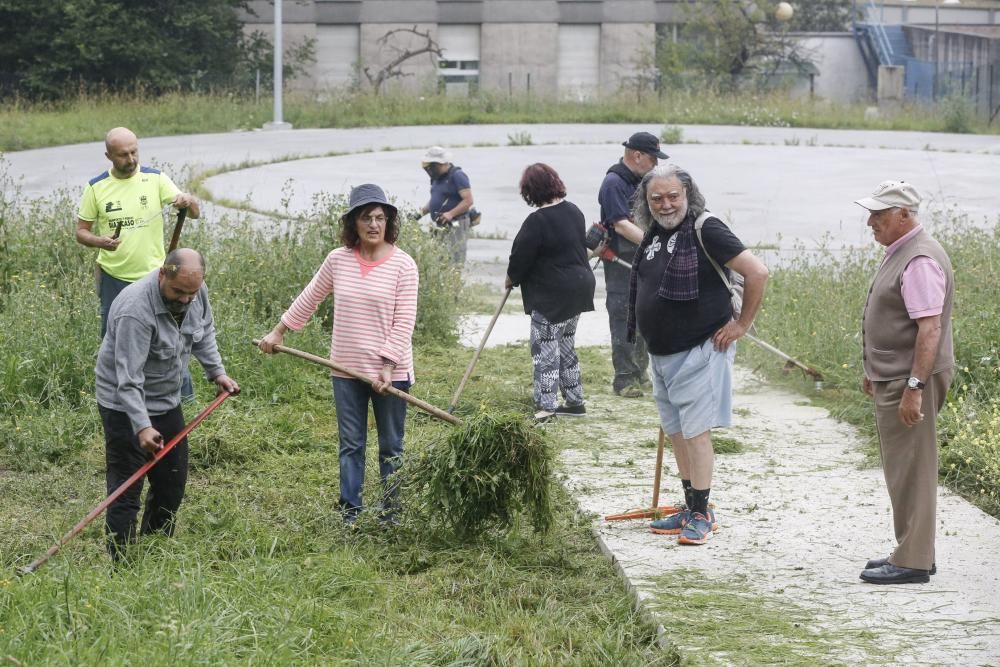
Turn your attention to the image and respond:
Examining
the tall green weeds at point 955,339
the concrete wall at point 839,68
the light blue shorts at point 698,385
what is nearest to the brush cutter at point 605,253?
the tall green weeds at point 955,339

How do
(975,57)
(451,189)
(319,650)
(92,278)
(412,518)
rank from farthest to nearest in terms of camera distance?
(975,57), (451,189), (92,278), (412,518), (319,650)

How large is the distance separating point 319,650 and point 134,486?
1396 mm

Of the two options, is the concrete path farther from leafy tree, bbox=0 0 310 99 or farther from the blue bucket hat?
leafy tree, bbox=0 0 310 99

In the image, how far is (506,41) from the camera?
45.4 metres

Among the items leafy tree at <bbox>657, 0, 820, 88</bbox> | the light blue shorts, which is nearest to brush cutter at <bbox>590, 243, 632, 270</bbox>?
the light blue shorts

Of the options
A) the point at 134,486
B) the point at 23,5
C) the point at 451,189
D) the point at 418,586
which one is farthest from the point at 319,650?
the point at 23,5

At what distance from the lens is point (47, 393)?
331 inches

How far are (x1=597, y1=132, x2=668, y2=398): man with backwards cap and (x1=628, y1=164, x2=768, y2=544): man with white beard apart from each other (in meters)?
2.40

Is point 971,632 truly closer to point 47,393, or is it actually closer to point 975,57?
point 47,393

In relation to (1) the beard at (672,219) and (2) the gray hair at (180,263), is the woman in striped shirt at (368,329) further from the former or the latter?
(1) the beard at (672,219)

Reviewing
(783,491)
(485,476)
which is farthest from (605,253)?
(485,476)

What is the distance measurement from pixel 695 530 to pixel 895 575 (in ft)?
3.20

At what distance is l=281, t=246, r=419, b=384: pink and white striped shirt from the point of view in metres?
6.36

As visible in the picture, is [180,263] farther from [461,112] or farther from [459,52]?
[459,52]
